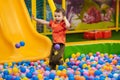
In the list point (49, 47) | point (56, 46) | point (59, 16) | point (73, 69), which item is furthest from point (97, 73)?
point (49, 47)

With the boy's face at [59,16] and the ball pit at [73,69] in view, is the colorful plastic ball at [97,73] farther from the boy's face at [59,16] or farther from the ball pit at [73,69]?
the boy's face at [59,16]

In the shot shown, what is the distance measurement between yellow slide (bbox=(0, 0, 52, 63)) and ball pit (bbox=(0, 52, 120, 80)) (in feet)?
0.68

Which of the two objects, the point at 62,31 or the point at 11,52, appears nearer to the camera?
the point at 62,31

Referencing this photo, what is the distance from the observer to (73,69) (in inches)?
148

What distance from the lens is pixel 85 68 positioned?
3754 millimetres

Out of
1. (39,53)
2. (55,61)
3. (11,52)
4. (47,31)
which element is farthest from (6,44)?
(47,31)

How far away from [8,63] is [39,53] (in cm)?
51

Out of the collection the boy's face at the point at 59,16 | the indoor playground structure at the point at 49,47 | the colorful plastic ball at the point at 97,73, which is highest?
the boy's face at the point at 59,16

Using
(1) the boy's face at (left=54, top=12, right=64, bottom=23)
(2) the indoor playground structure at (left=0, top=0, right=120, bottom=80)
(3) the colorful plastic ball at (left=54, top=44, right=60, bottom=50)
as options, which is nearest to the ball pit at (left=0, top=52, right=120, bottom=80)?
(2) the indoor playground structure at (left=0, top=0, right=120, bottom=80)

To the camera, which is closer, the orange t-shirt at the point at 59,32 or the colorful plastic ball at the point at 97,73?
the colorful plastic ball at the point at 97,73

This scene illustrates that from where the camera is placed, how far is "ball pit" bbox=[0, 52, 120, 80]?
3.29 meters

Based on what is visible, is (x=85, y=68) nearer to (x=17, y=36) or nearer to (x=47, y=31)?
(x=17, y=36)

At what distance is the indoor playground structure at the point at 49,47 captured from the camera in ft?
11.3

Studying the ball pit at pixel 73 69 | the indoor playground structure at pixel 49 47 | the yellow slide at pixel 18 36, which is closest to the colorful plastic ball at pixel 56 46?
the indoor playground structure at pixel 49 47
